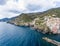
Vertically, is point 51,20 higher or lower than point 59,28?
higher

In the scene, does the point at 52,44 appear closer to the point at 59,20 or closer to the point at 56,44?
the point at 56,44

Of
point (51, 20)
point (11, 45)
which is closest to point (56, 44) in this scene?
point (11, 45)

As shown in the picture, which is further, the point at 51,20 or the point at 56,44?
the point at 51,20

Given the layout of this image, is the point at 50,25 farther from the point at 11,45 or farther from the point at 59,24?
the point at 11,45

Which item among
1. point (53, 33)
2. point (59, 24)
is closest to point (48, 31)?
point (53, 33)

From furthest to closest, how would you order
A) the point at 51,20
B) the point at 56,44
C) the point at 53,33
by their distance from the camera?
the point at 51,20
the point at 53,33
the point at 56,44

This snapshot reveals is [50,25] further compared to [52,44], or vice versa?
[50,25]

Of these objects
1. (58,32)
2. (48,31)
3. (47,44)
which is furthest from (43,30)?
(47,44)

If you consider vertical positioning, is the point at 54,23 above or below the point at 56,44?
above

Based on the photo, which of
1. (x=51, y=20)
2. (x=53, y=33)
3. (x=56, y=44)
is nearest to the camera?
(x=56, y=44)
